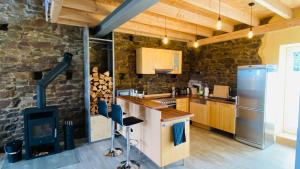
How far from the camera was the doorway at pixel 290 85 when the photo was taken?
3.89 m

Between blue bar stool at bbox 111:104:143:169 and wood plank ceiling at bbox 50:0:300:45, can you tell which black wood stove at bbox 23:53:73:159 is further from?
blue bar stool at bbox 111:104:143:169

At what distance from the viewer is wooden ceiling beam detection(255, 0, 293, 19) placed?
2.84 metres

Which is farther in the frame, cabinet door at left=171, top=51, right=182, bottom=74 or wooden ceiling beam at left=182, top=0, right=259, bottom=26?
cabinet door at left=171, top=51, right=182, bottom=74

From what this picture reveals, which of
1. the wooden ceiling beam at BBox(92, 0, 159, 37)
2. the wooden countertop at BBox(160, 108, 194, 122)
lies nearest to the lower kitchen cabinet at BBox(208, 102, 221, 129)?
the wooden countertop at BBox(160, 108, 194, 122)

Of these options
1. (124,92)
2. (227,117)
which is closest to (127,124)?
(124,92)

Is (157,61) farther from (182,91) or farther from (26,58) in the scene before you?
(26,58)

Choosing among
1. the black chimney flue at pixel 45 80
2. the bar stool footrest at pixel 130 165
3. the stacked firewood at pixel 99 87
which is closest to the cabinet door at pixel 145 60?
the stacked firewood at pixel 99 87

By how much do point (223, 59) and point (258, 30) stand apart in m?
1.24

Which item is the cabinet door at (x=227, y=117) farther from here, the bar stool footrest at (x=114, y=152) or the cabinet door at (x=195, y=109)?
the bar stool footrest at (x=114, y=152)

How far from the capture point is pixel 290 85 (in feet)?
13.1

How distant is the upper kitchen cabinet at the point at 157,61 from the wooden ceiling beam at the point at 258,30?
104 cm

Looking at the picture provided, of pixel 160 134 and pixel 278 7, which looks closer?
pixel 160 134

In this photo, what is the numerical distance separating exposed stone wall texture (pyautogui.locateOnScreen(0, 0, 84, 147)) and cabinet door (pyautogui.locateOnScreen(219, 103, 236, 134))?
12.2 feet

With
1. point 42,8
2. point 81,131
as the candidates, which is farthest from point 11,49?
point 81,131
